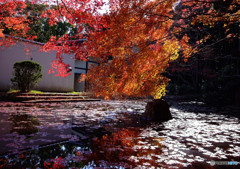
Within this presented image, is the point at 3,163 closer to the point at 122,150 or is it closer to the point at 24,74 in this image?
the point at 122,150

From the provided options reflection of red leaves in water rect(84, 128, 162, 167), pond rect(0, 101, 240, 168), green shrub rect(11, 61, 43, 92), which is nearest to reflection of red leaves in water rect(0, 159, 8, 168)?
pond rect(0, 101, 240, 168)

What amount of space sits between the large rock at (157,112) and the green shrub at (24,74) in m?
9.28

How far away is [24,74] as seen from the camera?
11.9m

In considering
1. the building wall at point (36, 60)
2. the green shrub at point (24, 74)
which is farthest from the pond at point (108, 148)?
the building wall at point (36, 60)

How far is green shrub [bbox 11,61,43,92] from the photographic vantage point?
11.8 metres

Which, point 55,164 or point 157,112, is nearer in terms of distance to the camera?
point 55,164

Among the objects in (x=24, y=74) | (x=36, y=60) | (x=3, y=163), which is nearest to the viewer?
(x=3, y=163)

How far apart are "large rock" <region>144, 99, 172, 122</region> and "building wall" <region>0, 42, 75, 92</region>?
11146 millimetres

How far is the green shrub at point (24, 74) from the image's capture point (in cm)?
1180

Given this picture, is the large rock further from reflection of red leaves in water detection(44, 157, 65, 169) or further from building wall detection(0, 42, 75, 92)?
building wall detection(0, 42, 75, 92)

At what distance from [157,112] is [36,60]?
12219 mm

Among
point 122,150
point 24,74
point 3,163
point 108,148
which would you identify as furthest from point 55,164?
point 24,74

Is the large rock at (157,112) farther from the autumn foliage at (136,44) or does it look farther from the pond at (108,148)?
the pond at (108,148)

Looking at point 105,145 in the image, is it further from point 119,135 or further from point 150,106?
point 150,106
